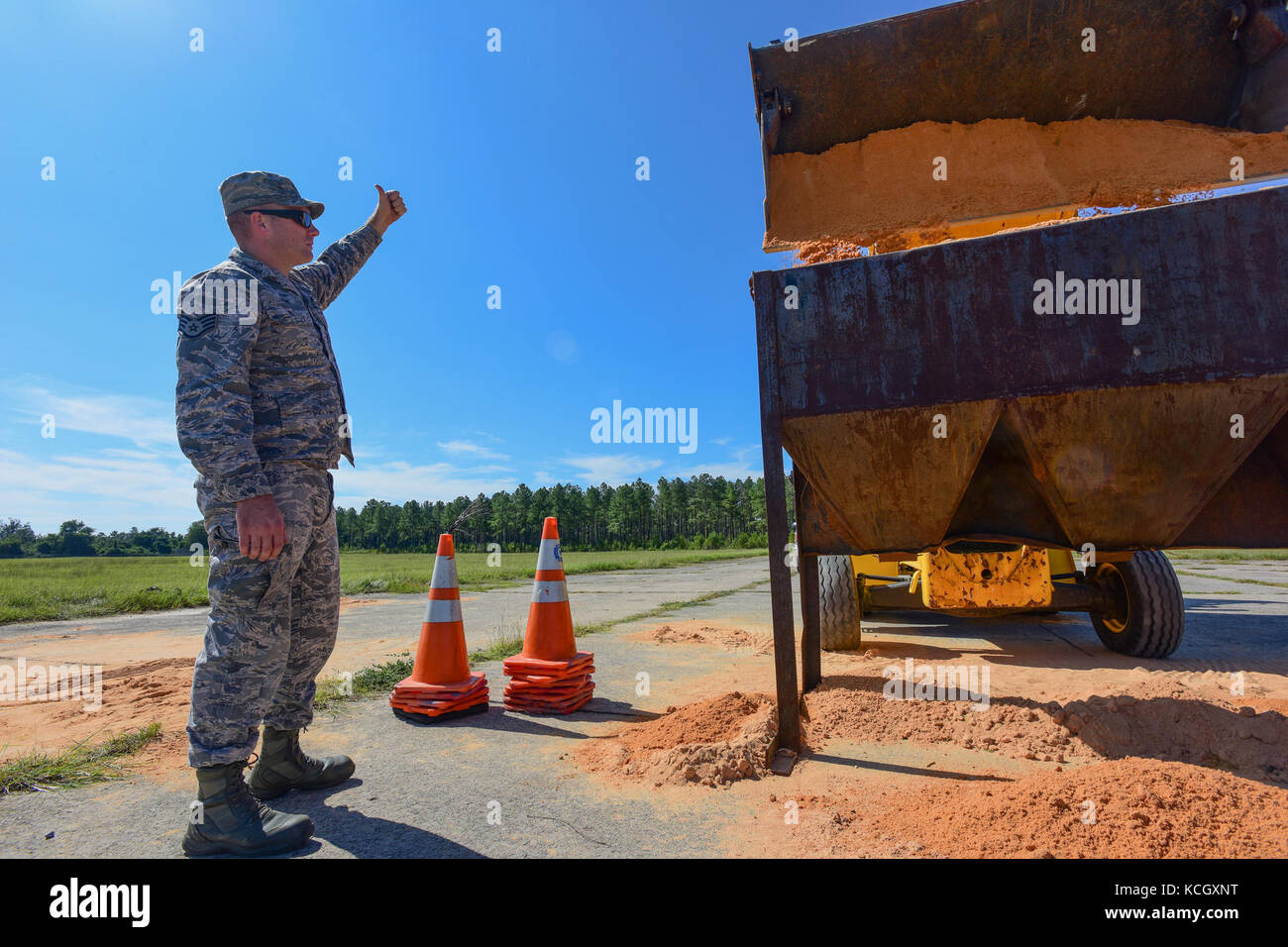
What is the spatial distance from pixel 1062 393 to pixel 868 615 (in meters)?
5.09

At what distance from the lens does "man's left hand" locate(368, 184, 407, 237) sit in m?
3.39

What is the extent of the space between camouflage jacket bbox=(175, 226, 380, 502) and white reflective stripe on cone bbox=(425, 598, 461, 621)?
1.47 meters

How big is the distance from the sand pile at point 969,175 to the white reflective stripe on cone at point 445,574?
282cm

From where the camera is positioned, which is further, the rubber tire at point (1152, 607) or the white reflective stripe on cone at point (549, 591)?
the rubber tire at point (1152, 607)

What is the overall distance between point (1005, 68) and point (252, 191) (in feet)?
13.0

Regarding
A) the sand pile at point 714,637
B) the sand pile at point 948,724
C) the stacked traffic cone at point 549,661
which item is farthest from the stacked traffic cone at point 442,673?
the sand pile at point 714,637

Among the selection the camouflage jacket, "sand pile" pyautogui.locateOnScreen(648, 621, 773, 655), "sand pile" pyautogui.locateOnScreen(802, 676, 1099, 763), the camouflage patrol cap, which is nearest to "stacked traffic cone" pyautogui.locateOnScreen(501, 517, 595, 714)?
"sand pile" pyautogui.locateOnScreen(802, 676, 1099, 763)

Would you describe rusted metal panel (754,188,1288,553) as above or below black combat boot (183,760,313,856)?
above

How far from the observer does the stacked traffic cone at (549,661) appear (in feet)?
12.2

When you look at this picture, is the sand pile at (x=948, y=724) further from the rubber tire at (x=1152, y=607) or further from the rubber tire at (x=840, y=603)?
the rubber tire at (x=1152, y=607)

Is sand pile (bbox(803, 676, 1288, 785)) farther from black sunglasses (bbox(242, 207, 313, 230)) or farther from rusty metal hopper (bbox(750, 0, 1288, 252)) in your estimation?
black sunglasses (bbox(242, 207, 313, 230))

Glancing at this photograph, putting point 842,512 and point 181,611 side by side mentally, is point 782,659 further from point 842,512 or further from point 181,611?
point 181,611
